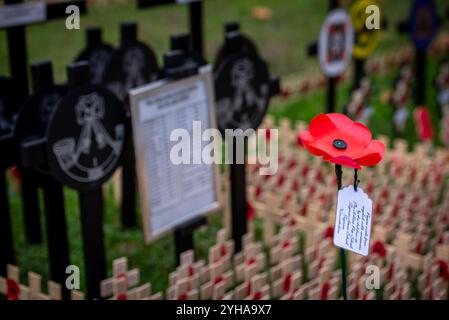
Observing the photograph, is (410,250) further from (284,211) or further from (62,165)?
(62,165)

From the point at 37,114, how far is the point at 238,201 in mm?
1600

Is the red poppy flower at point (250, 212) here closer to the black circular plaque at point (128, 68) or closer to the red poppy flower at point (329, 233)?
the red poppy flower at point (329, 233)

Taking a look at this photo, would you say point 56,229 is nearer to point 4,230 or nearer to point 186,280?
point 4,230

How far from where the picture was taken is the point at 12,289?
14.5ft

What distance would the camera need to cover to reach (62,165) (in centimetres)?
417

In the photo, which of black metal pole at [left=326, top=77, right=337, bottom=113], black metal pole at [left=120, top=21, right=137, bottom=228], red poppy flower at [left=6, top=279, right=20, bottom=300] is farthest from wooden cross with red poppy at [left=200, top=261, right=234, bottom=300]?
black metal pole at [left=326, top=77, right=337, bottom=113]

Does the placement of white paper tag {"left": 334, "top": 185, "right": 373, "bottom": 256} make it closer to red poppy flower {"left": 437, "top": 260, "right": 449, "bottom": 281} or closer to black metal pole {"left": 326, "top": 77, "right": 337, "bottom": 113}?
red poppy flower {"left": 437, "top": 260, "right": 449, "bottom": 281}

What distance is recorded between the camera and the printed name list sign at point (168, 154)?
4.53 meters

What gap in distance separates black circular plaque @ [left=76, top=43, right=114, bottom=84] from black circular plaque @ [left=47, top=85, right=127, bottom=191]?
1.19 metres

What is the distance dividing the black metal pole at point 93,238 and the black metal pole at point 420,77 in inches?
193

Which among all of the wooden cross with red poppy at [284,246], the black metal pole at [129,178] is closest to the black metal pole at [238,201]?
the wooden cross with red poppy at [284,246]

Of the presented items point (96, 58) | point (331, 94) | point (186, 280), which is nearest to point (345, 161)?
point (186, 280)

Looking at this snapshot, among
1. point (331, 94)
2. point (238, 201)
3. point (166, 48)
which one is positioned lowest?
point (238, 201)
